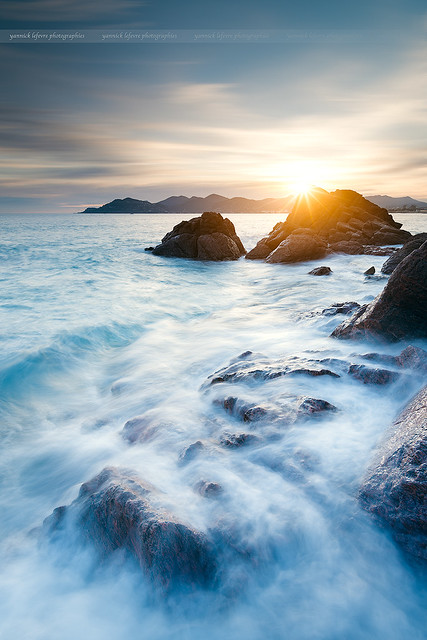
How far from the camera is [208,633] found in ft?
8.00

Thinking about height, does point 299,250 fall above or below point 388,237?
below

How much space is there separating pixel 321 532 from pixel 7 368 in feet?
23.1

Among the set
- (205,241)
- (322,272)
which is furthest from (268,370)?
(205,241)

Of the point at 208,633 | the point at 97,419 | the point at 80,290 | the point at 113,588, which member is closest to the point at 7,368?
the point at 97,419

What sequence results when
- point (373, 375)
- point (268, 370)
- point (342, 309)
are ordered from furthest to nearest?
point (342, 309) < point (268, 370) < point (373, 375)

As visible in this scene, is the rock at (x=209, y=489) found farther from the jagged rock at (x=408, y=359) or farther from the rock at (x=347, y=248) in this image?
the rock at (x=347, y=248)

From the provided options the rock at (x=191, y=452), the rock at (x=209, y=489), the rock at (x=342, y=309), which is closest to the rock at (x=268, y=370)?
the rock at (x=191, y=452)

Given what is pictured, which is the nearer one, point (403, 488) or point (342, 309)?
point (403, 488)

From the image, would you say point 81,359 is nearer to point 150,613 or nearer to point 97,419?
point 97,419

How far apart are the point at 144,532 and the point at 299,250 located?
21.8 metres

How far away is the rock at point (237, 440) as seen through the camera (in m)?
3.96

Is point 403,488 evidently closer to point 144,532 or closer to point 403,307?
point 144,532

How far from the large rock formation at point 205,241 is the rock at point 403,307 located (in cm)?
2026

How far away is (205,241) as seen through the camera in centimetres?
2600
